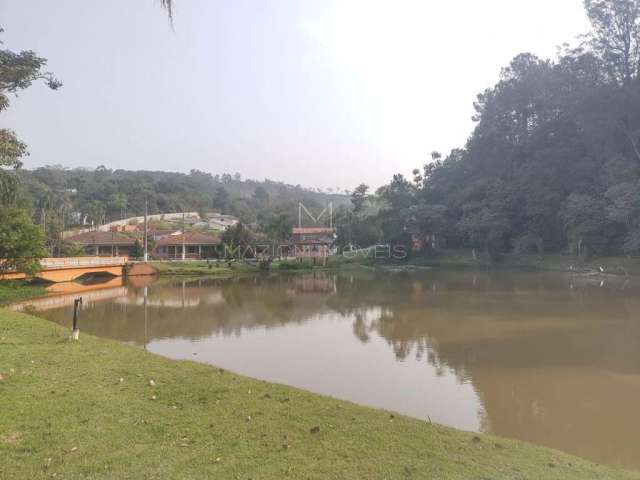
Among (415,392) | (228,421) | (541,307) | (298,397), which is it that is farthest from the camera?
(541,307)

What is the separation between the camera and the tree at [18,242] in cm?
2073

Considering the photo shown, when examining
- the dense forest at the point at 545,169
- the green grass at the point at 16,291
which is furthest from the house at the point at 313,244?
the green grass at the point at 16,291

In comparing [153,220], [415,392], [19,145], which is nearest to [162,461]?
[415,392]

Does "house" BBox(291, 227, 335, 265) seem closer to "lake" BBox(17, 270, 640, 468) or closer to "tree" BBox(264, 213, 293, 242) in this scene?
"tree" BBox(264, 213, 293, 242)

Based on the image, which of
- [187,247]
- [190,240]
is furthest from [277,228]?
[187,247]

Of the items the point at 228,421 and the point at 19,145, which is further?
the point at 19,145

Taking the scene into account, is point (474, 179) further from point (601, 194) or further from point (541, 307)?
point (541, 307)

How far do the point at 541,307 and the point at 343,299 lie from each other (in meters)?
9.04

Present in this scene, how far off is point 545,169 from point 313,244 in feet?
79.7

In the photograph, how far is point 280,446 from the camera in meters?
4.64

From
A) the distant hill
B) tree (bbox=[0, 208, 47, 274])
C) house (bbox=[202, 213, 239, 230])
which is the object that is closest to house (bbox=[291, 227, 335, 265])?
the distant hill

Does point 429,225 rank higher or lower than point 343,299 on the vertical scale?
higher

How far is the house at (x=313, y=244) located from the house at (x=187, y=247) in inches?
348

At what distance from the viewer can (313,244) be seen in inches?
2099
